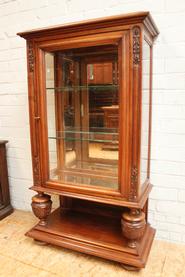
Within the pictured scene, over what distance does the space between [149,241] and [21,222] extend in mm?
1026

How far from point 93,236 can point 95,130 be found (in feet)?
2.21

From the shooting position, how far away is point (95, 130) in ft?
4.99

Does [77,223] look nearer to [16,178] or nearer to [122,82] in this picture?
[16,178]

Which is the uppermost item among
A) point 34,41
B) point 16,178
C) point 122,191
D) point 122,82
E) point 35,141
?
point 34,41

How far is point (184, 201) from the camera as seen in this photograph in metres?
1.51

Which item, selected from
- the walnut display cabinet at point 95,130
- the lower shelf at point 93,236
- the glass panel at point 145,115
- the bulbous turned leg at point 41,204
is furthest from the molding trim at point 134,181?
the bulbous turned leg at point 41,204

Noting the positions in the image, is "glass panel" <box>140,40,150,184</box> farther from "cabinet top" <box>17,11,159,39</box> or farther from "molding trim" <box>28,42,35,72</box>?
"molding trim" <box>28,42,35,72</box>

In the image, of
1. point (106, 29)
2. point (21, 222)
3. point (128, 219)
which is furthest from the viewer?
point (21, 222)

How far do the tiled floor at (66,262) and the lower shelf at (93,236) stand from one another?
7 cm

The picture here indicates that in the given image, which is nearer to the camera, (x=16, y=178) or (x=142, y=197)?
(x=142, y=197)

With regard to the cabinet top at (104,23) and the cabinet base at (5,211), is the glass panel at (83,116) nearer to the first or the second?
the cabinet top at (104,23)

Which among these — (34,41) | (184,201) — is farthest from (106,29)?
(184,201)

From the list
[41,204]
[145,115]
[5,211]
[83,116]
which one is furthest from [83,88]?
[5,211]

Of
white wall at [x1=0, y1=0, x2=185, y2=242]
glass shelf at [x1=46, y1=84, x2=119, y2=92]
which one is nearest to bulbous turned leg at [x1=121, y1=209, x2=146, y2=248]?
Result: white wall at [x1=0, y1=0, x2=185, y2=242]
